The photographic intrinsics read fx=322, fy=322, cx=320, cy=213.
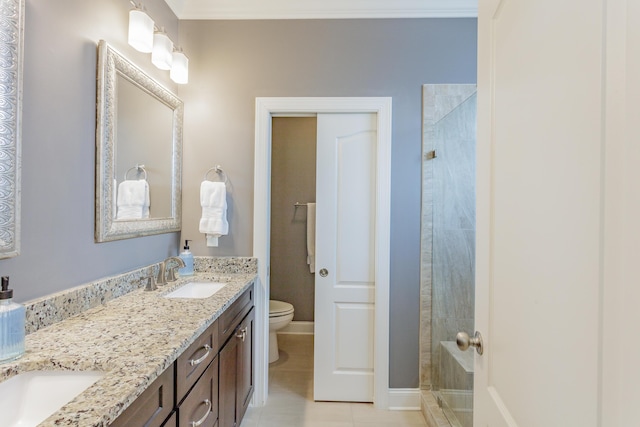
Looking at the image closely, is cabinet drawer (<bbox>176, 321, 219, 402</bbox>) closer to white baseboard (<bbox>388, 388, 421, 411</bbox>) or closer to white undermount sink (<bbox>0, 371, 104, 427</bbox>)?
white undermount sink (<bbox>0, 371, 104, 427</bbox>)

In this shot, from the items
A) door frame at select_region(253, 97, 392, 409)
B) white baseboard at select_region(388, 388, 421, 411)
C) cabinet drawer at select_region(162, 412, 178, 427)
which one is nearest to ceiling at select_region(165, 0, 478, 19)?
door frame at select_region(253, 97, 392, 409)

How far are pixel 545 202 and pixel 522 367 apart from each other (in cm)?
38

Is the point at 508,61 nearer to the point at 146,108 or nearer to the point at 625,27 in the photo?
the point at 625,27

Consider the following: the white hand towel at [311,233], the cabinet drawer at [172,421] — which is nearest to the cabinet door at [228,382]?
the cabinet drawer at [172,421]

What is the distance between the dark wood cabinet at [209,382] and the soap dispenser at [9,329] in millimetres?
401

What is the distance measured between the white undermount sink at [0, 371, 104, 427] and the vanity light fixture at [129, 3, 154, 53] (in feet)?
4.85

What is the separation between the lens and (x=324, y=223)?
2.31m

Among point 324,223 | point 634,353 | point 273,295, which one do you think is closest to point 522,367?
point 634,353

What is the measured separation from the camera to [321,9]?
2.22 metres

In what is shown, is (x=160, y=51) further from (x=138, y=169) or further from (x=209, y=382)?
(x=209, y=382)

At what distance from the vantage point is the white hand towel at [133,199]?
1.61m

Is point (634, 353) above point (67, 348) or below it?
above

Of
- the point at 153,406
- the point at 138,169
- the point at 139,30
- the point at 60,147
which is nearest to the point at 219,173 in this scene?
the point at 138,169

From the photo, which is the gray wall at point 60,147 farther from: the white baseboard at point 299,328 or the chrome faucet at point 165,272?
the white baseboard at point 299,328
